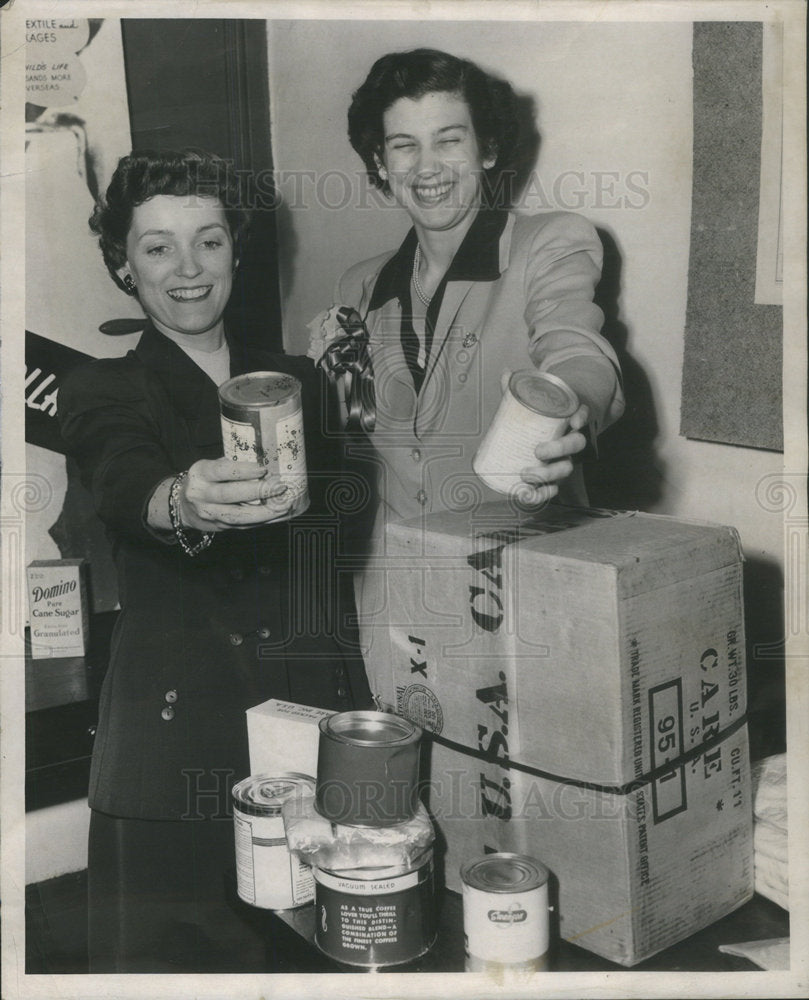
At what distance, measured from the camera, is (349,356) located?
4.18 ft

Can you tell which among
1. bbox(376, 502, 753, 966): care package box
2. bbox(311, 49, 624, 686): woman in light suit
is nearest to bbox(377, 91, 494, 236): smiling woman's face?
bbox(311, 49, 624, 686): woman in light suit

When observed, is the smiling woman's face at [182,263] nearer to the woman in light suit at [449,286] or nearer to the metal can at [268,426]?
the woman in light suit at [449,286]

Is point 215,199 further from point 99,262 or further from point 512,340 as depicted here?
point 512,340

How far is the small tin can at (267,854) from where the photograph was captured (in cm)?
83

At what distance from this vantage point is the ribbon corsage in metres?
1.25

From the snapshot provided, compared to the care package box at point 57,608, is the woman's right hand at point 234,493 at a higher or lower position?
higher

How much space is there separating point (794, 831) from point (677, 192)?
723 mm

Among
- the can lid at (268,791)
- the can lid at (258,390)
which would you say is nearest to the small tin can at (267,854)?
the can lid at (268,791)

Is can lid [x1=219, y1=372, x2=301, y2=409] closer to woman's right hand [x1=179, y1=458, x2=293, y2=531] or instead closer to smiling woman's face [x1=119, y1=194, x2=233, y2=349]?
woman's right hand [x1=179, y1=458, x2=293, y2=531]

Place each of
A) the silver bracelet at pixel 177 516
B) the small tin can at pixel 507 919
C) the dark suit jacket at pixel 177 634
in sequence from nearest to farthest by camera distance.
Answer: the small tin can at pixel 507 919 → the silver bracelet at pixel 177 516 → the dark suit jacket at pixel 177 634

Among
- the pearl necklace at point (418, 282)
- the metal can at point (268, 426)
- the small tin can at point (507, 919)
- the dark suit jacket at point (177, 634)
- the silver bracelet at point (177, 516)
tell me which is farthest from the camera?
the pearl necklace at point (418, 282)

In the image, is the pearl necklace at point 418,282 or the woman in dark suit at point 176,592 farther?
the pearl necklace at point 418,282

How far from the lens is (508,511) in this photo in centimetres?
90

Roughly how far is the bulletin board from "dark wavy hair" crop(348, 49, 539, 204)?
0.73ft
